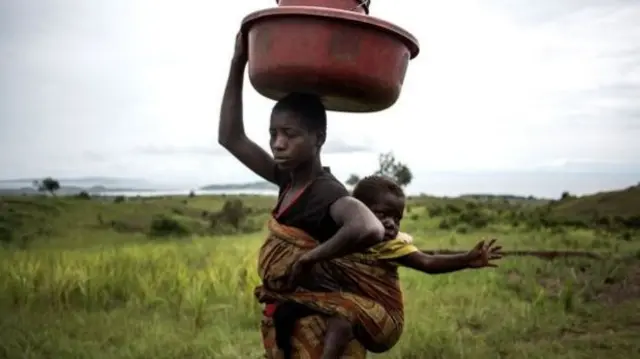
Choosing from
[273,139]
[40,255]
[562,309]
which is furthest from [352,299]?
[40,255]

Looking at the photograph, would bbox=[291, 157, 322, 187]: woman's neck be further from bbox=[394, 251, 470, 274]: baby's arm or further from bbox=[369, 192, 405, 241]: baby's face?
bbox=[394, 251, 470, 274]: baby's arm

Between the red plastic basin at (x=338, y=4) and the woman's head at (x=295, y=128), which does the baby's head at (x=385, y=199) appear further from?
the red plastic basin at (x=338, y=4)

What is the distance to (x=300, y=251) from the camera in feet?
8.18

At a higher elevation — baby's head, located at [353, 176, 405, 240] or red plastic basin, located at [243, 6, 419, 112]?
red plastic basin, located at [243, 6, 419, 112]

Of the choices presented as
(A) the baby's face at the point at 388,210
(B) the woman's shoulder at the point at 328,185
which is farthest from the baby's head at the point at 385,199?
(B) the woman's shoulder at the point at 328,185

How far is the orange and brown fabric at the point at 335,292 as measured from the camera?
2.54 meters

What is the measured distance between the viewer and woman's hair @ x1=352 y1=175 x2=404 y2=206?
2.76 m

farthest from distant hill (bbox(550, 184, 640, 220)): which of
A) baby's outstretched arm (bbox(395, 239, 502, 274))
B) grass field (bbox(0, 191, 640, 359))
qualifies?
baby's outstretched arm (bbox(395, 239, 502, 274))

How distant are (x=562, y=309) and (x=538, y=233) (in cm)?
650

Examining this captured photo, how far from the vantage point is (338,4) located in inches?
103

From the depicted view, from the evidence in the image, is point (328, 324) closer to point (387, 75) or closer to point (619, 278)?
point (387, 75)

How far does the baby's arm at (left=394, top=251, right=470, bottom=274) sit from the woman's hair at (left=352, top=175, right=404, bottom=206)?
0.72ft

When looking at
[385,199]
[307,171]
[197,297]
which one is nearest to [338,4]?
[307,171]

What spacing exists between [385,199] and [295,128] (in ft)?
1.41
